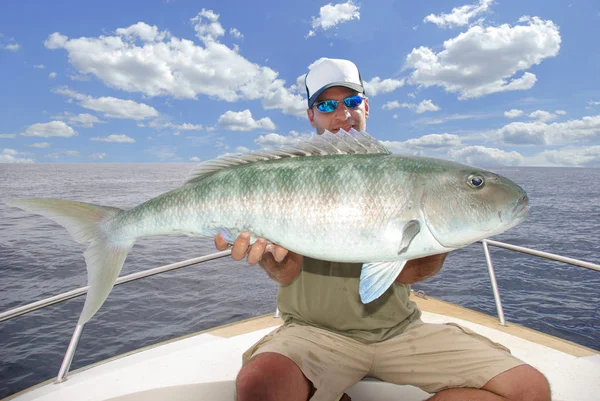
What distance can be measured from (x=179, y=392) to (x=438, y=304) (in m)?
3.37

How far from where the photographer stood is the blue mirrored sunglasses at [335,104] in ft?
11.5

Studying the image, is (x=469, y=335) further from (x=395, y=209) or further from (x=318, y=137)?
(x=318, y=137)

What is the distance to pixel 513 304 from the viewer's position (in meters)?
14.7

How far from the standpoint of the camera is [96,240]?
260 centimetres

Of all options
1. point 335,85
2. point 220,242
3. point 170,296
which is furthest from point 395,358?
point 170,296

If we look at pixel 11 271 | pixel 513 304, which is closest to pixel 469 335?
pixel 513 304

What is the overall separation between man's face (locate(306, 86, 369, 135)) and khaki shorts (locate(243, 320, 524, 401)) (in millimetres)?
1779

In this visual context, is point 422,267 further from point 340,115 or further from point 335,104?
point 335,104

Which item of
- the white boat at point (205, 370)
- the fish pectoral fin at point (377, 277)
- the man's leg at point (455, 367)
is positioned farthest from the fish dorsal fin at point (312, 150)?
the white boat at point (205, 370)

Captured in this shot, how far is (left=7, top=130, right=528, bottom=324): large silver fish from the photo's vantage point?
221cm

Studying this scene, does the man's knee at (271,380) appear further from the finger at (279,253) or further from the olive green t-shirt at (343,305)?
the finger at (279,253)

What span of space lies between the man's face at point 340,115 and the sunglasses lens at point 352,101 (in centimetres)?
3

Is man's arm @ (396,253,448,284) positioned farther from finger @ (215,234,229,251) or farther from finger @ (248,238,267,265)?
finger @ (215,234,229,251)

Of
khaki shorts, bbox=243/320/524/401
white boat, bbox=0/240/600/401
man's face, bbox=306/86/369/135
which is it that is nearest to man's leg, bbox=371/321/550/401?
khaki shorts, bbox=243/320/524/401
